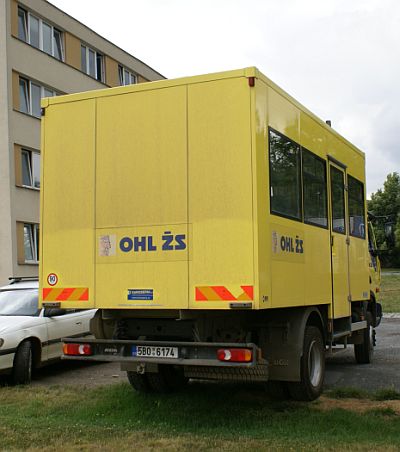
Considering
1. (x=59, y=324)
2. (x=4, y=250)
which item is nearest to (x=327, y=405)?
(x=59, y=324)

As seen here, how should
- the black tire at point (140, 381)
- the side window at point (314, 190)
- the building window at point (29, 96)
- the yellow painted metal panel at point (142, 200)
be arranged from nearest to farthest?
the yellow painted metal panel at point (142, 200)
the side window at point (314, 190)
the black tire at point (140, 381)
the building window at point (29, 96)

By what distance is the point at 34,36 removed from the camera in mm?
27062

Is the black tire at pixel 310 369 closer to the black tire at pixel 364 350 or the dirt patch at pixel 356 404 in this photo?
the dirt patch at pixel 356 404

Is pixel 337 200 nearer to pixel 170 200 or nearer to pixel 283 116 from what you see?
pixel 283 116

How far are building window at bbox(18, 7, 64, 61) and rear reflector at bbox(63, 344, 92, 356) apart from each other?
22292 mm

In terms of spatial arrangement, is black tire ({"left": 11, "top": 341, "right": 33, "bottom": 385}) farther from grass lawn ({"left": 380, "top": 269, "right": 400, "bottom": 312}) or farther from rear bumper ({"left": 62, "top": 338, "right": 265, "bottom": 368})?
grass lawn ({"left": 380, "top": 269, "right": 400, "bottom": 312})

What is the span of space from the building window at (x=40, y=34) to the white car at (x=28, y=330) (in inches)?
718

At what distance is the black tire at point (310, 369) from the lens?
707 centimetres

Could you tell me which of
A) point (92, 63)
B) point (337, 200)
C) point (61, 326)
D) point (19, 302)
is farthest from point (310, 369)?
point (92, 63)

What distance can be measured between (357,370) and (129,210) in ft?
17.4

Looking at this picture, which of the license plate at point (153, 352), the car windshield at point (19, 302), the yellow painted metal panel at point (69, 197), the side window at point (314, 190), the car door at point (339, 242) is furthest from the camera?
the car windshield at point (19, 302)

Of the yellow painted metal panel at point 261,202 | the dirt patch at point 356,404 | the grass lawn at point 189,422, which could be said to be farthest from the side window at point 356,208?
the yellow painted metal panel at point 261,202

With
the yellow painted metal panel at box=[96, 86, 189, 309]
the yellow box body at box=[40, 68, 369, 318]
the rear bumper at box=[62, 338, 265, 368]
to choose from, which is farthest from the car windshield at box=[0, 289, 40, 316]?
the yellow painted metal panel at box=[96, 86, 189, 309]

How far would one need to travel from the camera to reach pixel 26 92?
26.5 m
